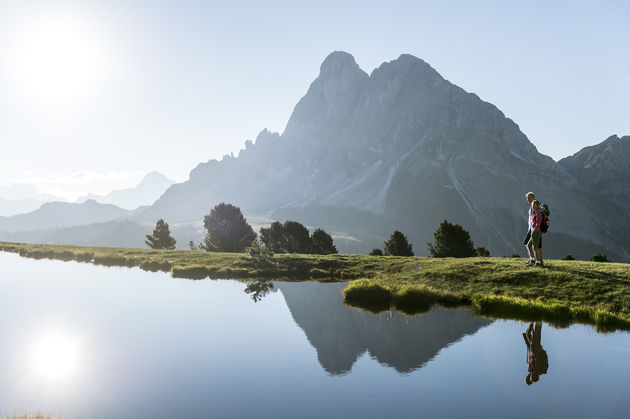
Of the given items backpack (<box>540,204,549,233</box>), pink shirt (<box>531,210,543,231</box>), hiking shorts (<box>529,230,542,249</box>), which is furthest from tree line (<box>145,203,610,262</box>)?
backpack (<box>540,204,549,233</box>)

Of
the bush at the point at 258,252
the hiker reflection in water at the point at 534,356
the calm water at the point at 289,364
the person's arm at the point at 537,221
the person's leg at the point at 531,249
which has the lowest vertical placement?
the calm water at the point at 289,364

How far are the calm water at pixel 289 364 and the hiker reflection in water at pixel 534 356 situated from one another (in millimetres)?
183

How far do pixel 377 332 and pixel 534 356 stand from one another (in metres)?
5.67

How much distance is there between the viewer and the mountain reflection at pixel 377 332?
1330 cm

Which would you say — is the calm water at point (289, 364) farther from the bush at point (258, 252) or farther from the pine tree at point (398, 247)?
the pine tree at point (398, 247)

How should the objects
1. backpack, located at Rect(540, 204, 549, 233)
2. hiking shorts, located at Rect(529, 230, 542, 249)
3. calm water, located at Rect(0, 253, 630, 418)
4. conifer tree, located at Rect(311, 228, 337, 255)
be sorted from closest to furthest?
1. calm water, located at Rect(0, 253, 630, 418)
2. backpack, located at Rect(540, 204, 549, 233)
3. hiking shorts, located at Rect(529, 230, 542, 249)
4. conifer tree, located at Rect(311, 228, 337, 255)

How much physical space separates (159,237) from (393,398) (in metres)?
86.7

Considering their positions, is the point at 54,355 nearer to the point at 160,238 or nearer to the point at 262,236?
the point at 262,236

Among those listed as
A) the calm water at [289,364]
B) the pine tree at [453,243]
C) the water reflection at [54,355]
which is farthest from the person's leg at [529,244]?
Result: the pine tree at [453,243]

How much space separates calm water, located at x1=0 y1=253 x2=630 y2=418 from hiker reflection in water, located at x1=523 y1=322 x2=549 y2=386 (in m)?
0.18

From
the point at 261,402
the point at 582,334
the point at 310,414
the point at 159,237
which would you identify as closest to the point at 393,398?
the point at 310,414

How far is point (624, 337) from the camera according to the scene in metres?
16.1

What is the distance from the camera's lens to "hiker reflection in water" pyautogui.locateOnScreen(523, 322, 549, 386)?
11.7 meters

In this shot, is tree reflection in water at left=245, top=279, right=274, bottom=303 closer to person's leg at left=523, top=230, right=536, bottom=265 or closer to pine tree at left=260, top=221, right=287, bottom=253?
person's leg at left=523, top=230, right=536, bottom=265
